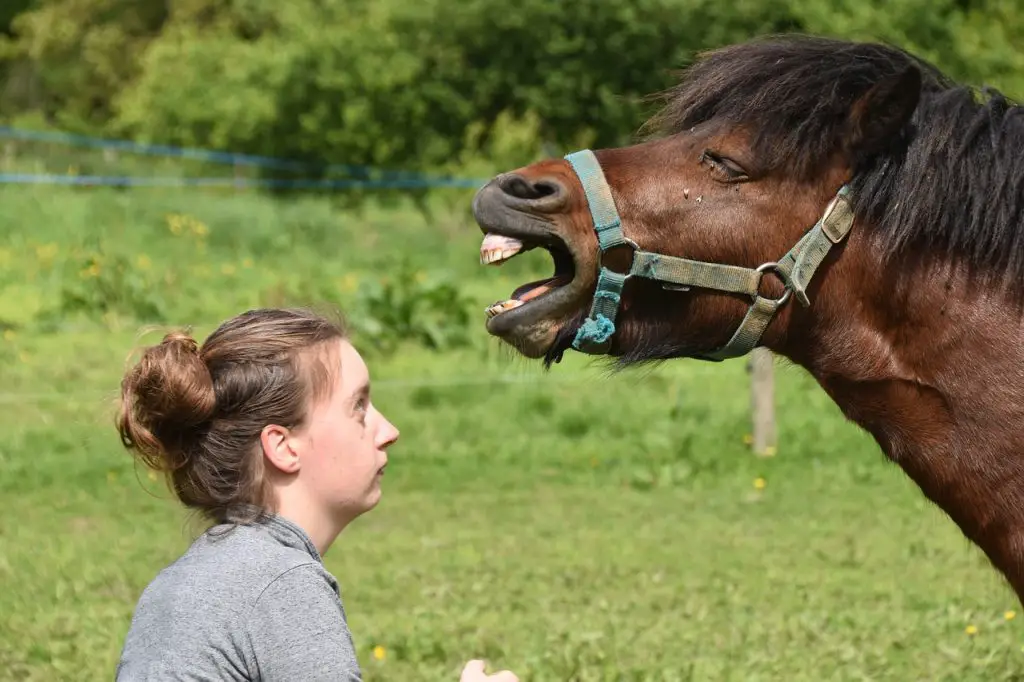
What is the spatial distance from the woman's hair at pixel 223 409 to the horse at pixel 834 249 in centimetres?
60

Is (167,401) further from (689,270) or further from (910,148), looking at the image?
(910,148)

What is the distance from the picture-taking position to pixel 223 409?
2.32 meters

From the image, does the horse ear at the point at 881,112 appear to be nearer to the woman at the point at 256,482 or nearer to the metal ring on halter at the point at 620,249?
the metal ring on halter at the point at 620,249

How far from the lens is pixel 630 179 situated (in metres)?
2.86

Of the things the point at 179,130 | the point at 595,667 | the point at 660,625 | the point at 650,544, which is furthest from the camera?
the point at 179,130

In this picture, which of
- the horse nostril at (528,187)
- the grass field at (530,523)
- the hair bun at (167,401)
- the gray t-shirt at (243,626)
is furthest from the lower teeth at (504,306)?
the gray t-shirt at (243,626)

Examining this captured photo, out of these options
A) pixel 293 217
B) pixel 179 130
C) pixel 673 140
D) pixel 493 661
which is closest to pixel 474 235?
pixel 293 217

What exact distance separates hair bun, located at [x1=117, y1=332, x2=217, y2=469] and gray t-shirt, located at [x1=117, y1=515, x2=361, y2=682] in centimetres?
25

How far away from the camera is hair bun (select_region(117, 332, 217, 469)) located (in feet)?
7.44

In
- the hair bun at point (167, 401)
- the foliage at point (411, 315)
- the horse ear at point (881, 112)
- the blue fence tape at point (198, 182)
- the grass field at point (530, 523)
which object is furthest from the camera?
the blue fence tape at point (198, 182)

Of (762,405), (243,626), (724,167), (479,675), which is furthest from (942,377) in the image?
(762,405)

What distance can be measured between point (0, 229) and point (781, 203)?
12.1 metres

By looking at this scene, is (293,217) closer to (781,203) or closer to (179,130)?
(179,130)

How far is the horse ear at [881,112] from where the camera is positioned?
2682 mm
